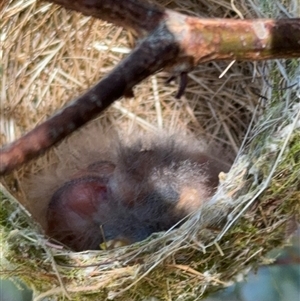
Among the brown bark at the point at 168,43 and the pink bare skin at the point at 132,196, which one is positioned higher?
the brown bark at the point at 168,43

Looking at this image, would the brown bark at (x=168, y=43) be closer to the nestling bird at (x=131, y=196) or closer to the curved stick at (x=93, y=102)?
the curved stick at (x=93, y=102)

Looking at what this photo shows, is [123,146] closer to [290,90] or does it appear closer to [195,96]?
[195,96]

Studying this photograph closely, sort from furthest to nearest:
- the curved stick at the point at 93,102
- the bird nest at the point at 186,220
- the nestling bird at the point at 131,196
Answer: the nestling bird at the point at 131,196, the bird nest at the point at 186,220, the curved stick at the point at 93,102

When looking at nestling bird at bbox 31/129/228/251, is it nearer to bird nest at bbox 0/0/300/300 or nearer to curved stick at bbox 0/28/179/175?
bird nest at bbox 0/0/300/300

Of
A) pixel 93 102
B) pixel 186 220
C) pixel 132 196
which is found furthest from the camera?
pixel 132 196

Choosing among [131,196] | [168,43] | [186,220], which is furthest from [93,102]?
[131,196]

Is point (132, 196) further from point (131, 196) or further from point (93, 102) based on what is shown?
point (93, 102)

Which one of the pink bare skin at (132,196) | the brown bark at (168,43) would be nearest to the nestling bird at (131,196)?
the pink bare skin at (132,196)
